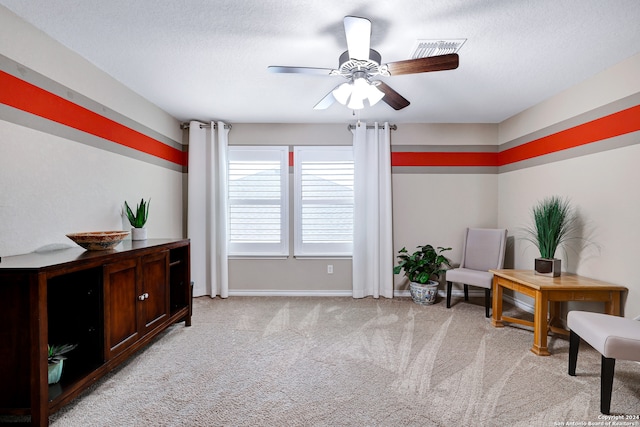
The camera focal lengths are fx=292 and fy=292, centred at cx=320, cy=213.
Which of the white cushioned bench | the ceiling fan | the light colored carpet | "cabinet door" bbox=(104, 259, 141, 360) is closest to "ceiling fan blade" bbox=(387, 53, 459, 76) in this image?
the ceiling fan

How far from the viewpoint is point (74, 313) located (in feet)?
6.35

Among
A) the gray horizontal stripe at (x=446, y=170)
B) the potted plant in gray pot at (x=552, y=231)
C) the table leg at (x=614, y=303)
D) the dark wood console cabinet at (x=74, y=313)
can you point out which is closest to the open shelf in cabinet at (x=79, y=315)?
the dark wood console cabinet at (x=74, y=313)

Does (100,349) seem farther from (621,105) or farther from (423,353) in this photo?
(621,105)

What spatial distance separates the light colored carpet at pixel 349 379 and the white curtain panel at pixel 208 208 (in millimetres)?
972

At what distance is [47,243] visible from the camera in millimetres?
2051

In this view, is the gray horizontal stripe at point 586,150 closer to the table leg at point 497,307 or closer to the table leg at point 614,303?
the table leg at point 614,303

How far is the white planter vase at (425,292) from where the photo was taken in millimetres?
3645

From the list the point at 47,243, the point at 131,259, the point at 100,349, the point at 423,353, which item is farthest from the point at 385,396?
the point at 47,243

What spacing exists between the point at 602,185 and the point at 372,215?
2.28 meters

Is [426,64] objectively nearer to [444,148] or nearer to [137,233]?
[444,148]

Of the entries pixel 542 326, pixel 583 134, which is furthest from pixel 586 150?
pixel 542 326

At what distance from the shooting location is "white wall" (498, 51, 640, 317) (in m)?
2.32

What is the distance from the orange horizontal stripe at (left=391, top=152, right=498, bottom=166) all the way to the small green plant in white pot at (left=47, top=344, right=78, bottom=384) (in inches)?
Answer: 150

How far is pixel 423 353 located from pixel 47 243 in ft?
9.71
